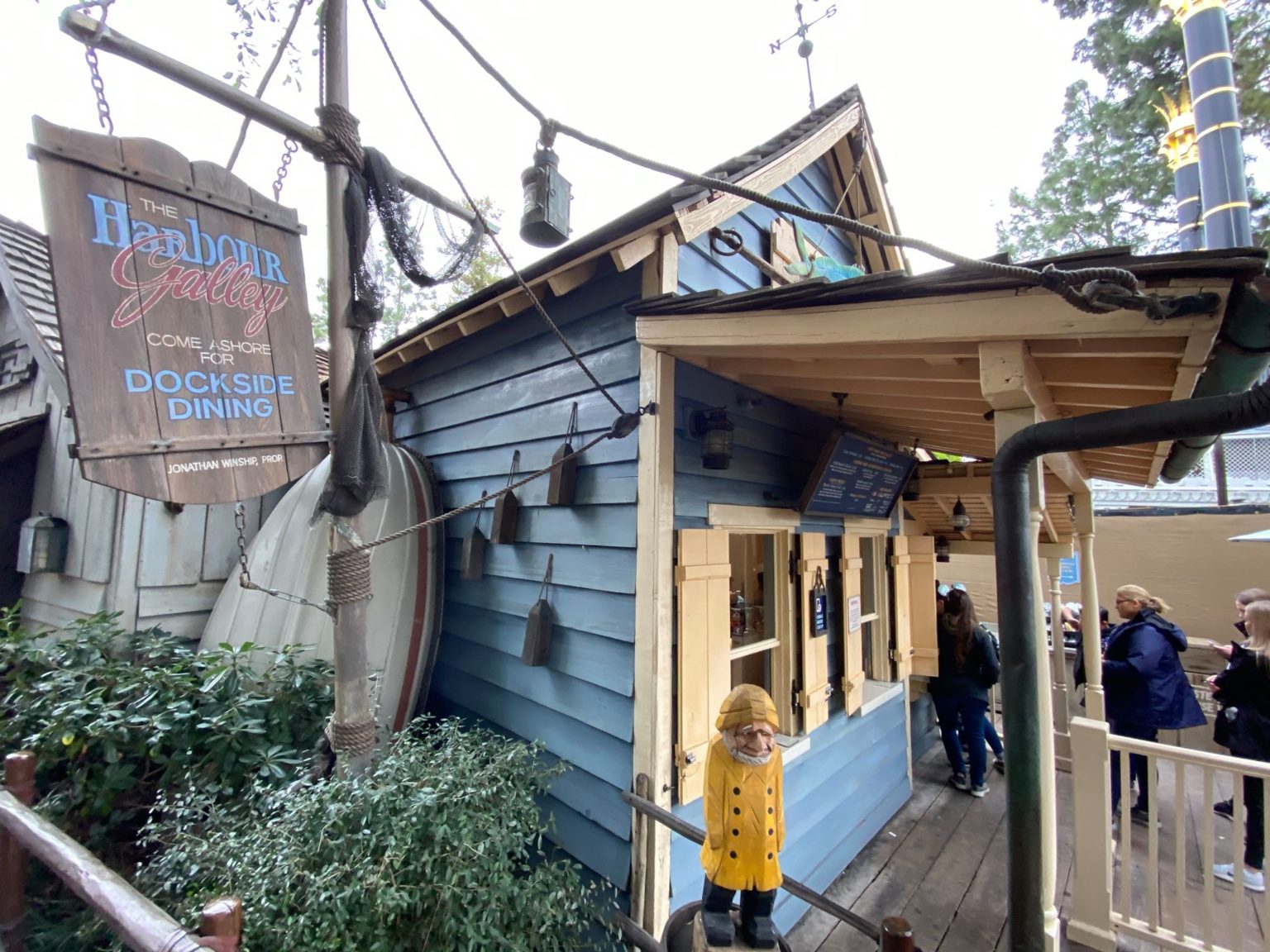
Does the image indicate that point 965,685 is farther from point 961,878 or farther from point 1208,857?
point 1208,857

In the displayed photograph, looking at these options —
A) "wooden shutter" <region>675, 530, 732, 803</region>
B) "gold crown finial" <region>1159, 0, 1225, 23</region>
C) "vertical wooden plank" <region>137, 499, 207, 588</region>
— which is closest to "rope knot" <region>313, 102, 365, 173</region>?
"wooden shutter" <region>675, 530, 732, 803</region>

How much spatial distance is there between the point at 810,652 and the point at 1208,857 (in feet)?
6.16

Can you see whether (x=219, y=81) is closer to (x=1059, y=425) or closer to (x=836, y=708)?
(x=1059, y=425)

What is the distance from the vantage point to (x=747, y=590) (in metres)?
4.89

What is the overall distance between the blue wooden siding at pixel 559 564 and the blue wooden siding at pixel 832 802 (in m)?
0.36

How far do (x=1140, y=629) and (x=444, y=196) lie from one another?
518 centimetres

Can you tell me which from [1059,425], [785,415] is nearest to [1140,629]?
[785,415]

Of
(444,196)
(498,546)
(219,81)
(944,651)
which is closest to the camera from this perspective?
(219,81)

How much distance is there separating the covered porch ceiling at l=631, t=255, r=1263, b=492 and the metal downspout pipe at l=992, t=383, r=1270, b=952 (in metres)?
0.14

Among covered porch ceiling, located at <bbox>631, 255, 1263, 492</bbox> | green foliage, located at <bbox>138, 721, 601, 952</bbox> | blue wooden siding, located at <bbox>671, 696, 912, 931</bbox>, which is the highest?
covered porch ceiling, located at <bbox>631, 255, 1263, 492</bbox>

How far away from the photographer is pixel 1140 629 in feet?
12.5

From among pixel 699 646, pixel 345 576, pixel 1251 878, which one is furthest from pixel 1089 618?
pixel 345 576

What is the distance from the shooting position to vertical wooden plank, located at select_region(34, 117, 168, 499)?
5.03 feet

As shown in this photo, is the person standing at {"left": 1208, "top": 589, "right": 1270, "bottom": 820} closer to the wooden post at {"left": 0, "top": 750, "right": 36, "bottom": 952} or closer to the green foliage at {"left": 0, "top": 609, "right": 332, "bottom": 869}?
the green foliage at {"left": 0, "top": 609, "right": 332, "bottom": 869}
